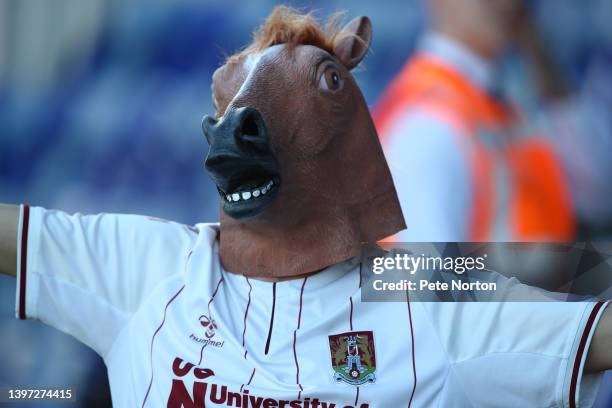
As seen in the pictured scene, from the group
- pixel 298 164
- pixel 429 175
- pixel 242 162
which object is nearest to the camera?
pixel 242 162

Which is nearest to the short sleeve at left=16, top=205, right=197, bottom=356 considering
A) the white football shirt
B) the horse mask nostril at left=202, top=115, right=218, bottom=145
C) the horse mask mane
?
the white football shirt

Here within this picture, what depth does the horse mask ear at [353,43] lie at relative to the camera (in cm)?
134

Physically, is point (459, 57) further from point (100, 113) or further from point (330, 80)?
point (100, 113)

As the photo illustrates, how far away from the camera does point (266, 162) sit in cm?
116

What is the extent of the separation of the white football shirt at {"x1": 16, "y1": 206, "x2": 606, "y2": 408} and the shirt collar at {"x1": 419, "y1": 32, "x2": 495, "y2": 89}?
66 centimetres

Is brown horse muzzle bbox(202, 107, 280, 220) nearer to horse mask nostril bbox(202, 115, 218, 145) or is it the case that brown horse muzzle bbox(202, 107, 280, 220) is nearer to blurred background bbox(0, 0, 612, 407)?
horse mask nostril bbox(202, 115, 218, 145)

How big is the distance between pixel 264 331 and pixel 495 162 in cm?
72

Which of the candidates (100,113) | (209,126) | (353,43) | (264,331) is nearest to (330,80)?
(353,43)


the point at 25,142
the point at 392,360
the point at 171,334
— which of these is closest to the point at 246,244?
the point at 171,334

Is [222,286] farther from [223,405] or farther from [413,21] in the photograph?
[413,21]

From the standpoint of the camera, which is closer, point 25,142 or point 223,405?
point 223,405

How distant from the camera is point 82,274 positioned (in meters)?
1.34

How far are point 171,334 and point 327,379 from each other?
0.27m

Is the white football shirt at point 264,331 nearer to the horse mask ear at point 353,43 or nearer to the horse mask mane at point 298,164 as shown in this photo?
the horse mask mane at point 298,164
